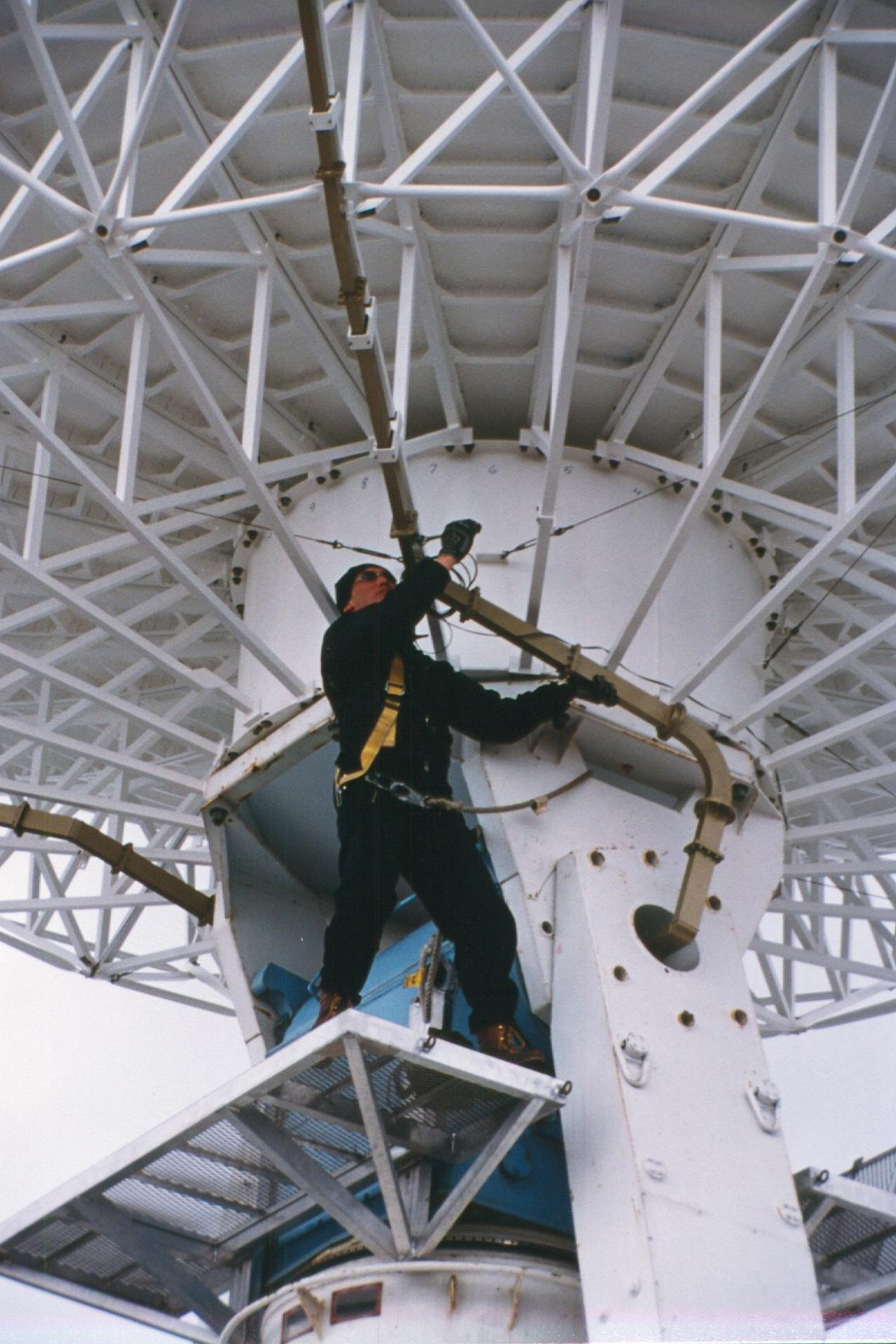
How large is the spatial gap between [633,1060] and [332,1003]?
7.12 ft

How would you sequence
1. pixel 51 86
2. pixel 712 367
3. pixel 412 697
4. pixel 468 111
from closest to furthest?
pixel 51 86
pixel 468 111
pixel 412 697
pixel 712 367

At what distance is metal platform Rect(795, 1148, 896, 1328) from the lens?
1126 centimetres

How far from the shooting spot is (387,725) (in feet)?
37.1

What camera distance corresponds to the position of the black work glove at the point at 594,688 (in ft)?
39.9

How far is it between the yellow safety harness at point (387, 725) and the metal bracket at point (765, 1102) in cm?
364

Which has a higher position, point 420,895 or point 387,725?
point 387,725

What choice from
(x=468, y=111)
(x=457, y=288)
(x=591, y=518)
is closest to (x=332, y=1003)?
(x=591, y=518)

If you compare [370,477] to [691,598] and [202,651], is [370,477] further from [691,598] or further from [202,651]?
[202,651]

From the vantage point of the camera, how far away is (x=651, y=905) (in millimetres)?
11969

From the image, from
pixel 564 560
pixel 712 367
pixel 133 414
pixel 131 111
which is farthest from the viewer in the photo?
pixel 564 560

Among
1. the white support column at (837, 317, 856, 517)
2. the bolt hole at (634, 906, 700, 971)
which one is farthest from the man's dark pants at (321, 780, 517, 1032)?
the white support column at (837, 317, 856, 517)

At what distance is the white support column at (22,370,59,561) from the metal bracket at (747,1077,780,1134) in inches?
300

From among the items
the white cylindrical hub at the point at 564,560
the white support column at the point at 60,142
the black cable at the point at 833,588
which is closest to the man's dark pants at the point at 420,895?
the white cylindrical hub at the point at 564,560

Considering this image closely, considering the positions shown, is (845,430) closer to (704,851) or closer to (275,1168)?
(704,851)
